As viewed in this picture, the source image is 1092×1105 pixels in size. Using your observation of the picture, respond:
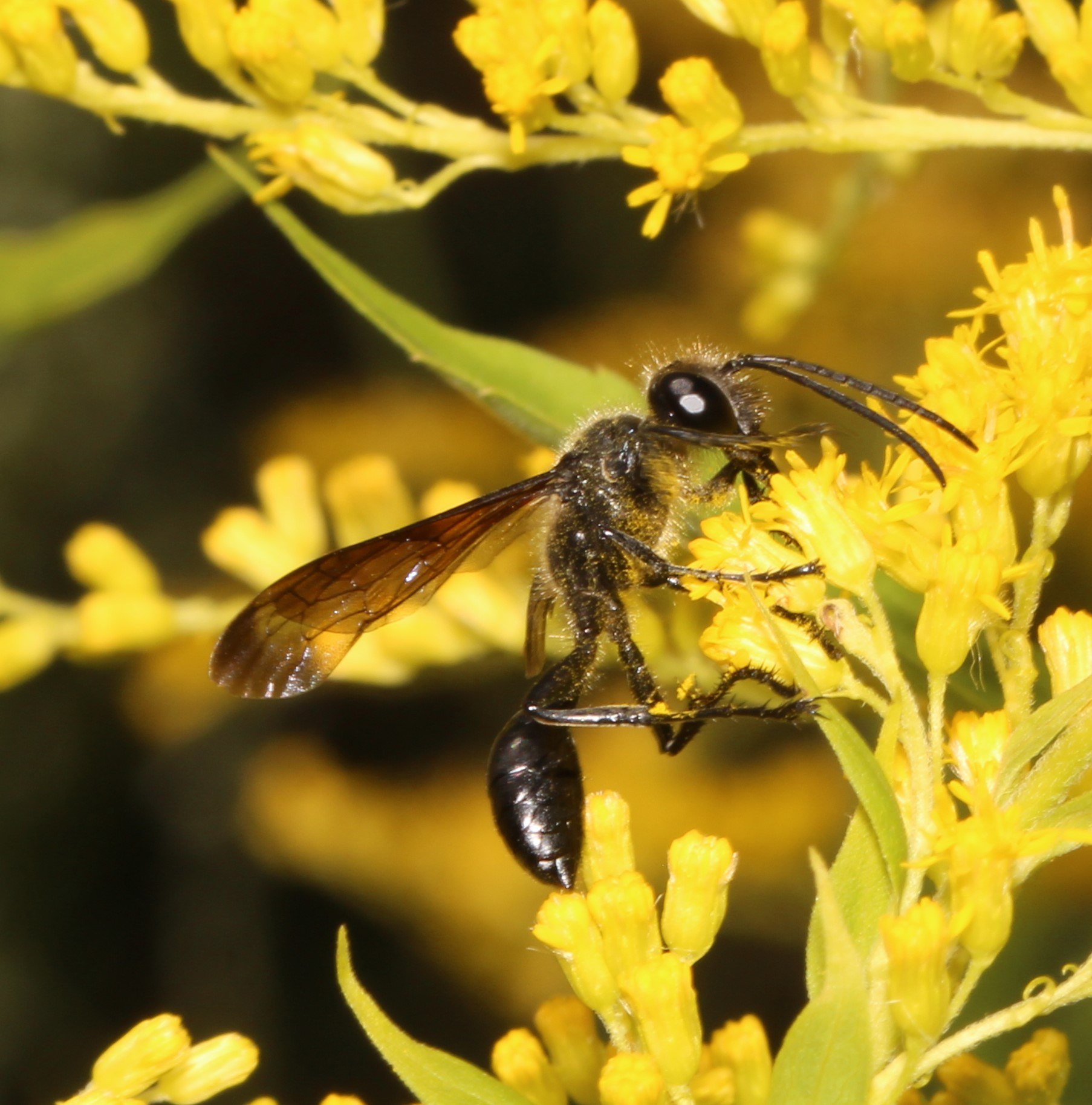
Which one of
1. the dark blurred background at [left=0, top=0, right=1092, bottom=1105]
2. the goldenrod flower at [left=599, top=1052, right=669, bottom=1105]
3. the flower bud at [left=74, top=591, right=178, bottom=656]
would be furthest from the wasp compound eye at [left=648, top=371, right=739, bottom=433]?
the dark blurred background at [left=0, top=0, right=1092, bottom=1105]

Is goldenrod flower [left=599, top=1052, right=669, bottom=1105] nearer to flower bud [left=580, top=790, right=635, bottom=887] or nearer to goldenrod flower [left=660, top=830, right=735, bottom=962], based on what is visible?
goldenrod flower [left=660, top=830, right=735, bottom=962]

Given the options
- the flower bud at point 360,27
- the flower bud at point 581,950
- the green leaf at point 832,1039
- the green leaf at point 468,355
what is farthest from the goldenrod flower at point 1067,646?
the flower bud at point 360,27

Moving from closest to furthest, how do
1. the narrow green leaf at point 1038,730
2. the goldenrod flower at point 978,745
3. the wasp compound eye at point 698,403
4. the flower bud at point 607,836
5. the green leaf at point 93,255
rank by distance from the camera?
the narrow green leaf at point 1038,730, the goldenrod flower at point 978,745, the flower bud at point 607,836, the wasp compound eye at point 698,403, the green leaf at point 93,255

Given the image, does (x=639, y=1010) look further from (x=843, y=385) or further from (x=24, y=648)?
(x=24, y=648)

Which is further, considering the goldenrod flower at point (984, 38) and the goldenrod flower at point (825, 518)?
the goldenrod flower at point (984, 38)

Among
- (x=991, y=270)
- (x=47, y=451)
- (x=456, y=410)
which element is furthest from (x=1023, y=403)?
(x=47, y=451)

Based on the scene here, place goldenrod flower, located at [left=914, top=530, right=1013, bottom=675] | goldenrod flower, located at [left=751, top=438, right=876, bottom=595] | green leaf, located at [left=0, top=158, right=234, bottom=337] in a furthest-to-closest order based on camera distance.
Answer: green leaf, located at [left=0, top=158, right=234, bottom=337] → goldenrod flower, located at [left=751, top=438, right=876, bottom=595] → goldenrod flower, located at [left=914, top=530, right=1013, bottom=675]

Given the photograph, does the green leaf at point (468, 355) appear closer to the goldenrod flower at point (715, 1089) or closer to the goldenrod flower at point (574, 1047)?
the goldenrod flower at point (574, 1047)

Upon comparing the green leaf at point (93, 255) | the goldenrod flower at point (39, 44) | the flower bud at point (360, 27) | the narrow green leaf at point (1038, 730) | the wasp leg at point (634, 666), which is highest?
the green leaf at point (93, 255)
